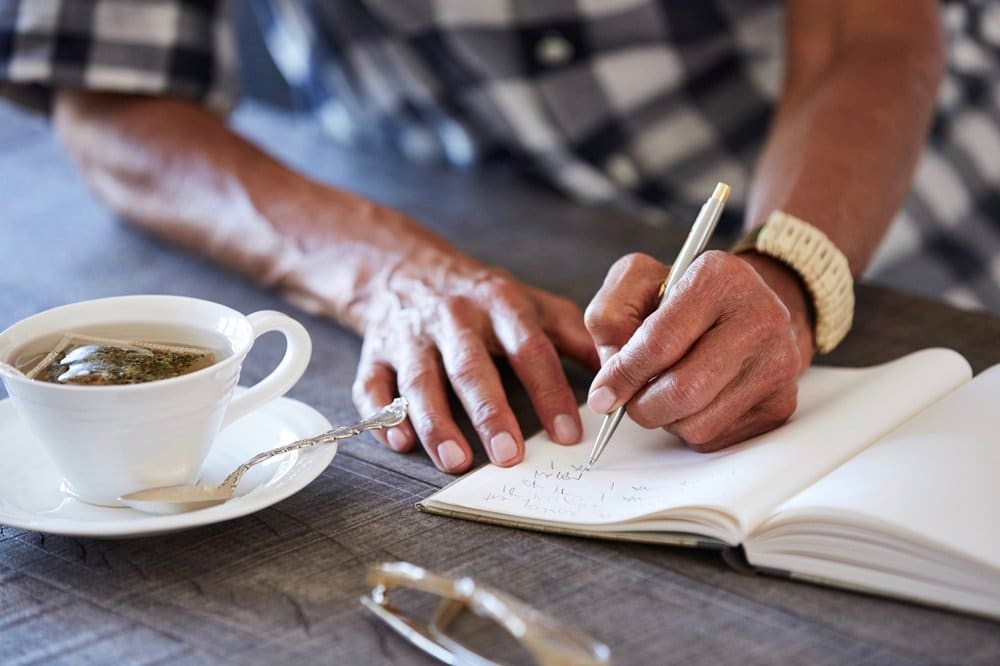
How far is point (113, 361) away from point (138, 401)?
6 cm

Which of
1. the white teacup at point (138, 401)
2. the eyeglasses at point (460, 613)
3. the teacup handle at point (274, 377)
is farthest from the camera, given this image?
the teacup handle at point (274, 377)

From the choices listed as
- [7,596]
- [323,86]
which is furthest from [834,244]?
[323,86]

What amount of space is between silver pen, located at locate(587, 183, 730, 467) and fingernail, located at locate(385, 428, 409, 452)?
0.46 feet

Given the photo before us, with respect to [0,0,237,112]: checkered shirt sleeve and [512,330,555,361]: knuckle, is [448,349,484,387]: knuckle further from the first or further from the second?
[0,0,237,112]: checkered shirt sleeve

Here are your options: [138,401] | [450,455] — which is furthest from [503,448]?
[138,401]

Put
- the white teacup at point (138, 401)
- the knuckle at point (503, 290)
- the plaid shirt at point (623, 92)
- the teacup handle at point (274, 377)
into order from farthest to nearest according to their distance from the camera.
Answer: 1. the plaid shirt at point (623, 92)
2. the knuckle at point (503, 290)
3. the teacup handle at point (274, 377)
4. the white teacup at point (138, 401)

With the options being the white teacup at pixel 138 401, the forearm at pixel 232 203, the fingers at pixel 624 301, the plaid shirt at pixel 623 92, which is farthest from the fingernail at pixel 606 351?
the plaid shirt at pixel 623 92

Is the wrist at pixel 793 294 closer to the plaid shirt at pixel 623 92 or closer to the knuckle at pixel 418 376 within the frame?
the knuckle at pixel 418 376

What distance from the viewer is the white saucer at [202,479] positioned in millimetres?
679

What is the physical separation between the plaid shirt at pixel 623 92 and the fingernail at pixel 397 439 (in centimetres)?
66

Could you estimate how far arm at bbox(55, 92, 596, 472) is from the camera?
88 centimetres

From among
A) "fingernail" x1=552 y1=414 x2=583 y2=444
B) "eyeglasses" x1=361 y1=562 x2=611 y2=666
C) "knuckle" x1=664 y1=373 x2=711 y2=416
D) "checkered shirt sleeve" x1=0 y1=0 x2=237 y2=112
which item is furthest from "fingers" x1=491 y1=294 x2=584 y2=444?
"checkered shirt sleeve" x1=0 y1=0 x2=237 y2=112

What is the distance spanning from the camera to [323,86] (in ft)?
5.82

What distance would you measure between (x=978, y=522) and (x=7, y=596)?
1.85ft
